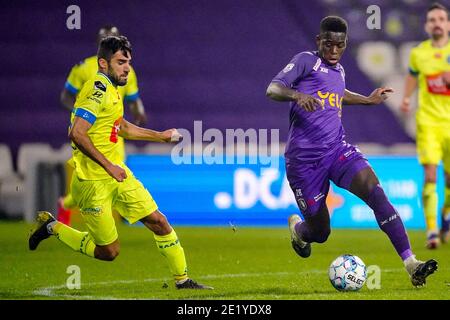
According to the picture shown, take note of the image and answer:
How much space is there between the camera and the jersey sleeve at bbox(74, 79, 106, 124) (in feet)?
24.8

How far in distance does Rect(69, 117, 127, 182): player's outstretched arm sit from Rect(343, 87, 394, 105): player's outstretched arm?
6.73 feet

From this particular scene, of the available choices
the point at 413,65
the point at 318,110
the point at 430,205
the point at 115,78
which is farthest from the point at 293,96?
the point at 413,65

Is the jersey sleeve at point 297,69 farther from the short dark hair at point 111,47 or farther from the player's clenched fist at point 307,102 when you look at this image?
the short dark hair at point 111,47

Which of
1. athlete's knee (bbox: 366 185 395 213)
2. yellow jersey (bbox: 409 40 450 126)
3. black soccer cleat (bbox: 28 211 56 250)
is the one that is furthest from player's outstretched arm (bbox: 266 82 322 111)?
yellow jersey (bbox: 409 40 450 126)

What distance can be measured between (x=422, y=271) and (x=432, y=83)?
4.69m

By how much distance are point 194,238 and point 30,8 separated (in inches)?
190

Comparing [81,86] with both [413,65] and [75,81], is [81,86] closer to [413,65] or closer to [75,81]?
[75,81]

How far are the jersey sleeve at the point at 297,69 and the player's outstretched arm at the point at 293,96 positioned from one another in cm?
13

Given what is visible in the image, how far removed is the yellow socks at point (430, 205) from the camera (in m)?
11.4

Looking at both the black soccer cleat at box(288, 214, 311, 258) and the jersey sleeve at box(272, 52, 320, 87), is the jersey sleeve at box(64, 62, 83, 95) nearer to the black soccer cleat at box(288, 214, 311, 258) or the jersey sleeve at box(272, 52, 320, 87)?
the black soccer cleat at box(288, 214, 311, 258)

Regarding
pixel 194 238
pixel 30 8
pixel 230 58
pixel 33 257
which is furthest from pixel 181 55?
pixel 33 257

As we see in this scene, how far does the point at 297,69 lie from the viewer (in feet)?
26.3

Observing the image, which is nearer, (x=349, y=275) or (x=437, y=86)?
(x=349, y=275)
